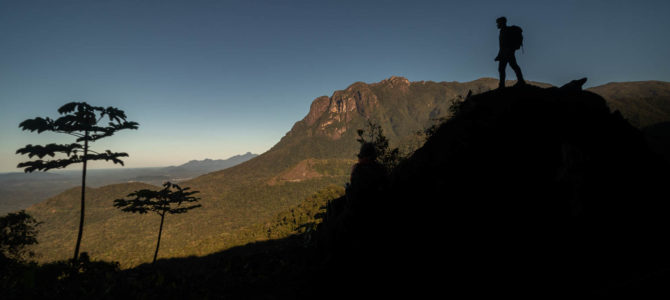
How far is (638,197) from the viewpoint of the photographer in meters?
5.90

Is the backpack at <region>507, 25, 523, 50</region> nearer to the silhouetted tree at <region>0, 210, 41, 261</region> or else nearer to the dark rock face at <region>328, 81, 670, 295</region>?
the dark rock face at <region>328, 81, 670, 295</region>

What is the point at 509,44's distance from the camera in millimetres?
8734

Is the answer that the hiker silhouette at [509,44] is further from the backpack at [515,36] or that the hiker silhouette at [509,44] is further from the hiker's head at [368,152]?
the hiker's head at [368,152]

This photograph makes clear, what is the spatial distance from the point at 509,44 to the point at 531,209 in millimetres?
6503

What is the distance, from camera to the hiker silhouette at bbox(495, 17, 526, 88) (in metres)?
8.73

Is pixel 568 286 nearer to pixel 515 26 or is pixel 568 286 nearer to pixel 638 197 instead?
pixel 638 197

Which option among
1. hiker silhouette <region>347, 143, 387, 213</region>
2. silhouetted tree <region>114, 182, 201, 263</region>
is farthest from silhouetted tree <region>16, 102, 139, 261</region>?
hiker silhouette <region>347, 143, 387, 213</region>

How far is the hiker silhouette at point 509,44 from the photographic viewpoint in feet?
28.6

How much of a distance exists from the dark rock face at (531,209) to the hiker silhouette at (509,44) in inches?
94.7

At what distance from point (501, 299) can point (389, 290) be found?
7.39ft

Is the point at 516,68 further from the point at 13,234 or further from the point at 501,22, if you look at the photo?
the point at 13,234

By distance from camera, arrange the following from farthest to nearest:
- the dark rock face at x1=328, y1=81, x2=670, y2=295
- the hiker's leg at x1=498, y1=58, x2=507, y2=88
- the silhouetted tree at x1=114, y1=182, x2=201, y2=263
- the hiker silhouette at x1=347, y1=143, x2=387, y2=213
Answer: the silhouetted tree at x1=114, y1=182, x2=201, y2=263 → the hiker's leg at x1=498, y1=58, x2=507, y2=88 → the hiker silhouette at x1=347, y1=143, x2=387, y2=213 → the dark rock face at x1=328, y1=81, x2=670, y2=295

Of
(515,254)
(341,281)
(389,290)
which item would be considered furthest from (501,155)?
(341,281)

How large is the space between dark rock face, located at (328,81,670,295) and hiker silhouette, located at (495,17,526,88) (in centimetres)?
241
